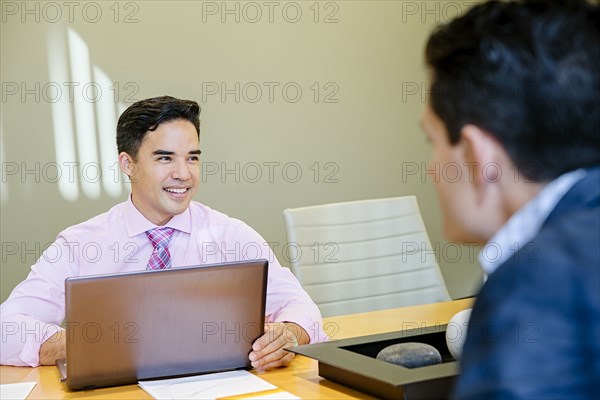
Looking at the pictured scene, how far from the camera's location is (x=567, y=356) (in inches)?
27.5

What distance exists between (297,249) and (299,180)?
51.3 inches

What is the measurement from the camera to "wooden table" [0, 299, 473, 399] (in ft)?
5.58

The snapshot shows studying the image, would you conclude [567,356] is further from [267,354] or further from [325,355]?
[267,354]

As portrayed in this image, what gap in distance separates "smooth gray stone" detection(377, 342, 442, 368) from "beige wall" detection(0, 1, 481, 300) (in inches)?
95.6

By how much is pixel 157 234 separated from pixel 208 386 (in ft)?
2.72

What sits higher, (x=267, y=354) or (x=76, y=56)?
(x=76, y=56)

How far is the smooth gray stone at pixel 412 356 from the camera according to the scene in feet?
5.43

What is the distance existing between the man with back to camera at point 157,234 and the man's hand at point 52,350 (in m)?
0.23

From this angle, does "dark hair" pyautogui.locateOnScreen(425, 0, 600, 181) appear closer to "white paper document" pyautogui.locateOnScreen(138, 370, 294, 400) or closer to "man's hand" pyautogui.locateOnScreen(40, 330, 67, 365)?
"white paper document" pyautogui.locateOnScreen(138, 370, 294, 400)

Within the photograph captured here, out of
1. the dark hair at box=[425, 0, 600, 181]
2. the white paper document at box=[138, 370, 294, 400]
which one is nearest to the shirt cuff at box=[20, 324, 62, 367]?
the white paper document at box=[138, 370, 294, 400]

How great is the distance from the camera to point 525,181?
2.92 ft

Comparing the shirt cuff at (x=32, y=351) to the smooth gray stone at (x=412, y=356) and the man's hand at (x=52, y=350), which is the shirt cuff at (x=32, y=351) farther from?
the smooth gray stone at (x=412, y=356)

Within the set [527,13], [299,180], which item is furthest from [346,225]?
[527,13]

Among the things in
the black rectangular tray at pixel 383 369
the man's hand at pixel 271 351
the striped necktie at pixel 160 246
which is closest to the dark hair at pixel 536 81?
the black rectangular tray at pixel 383 369
